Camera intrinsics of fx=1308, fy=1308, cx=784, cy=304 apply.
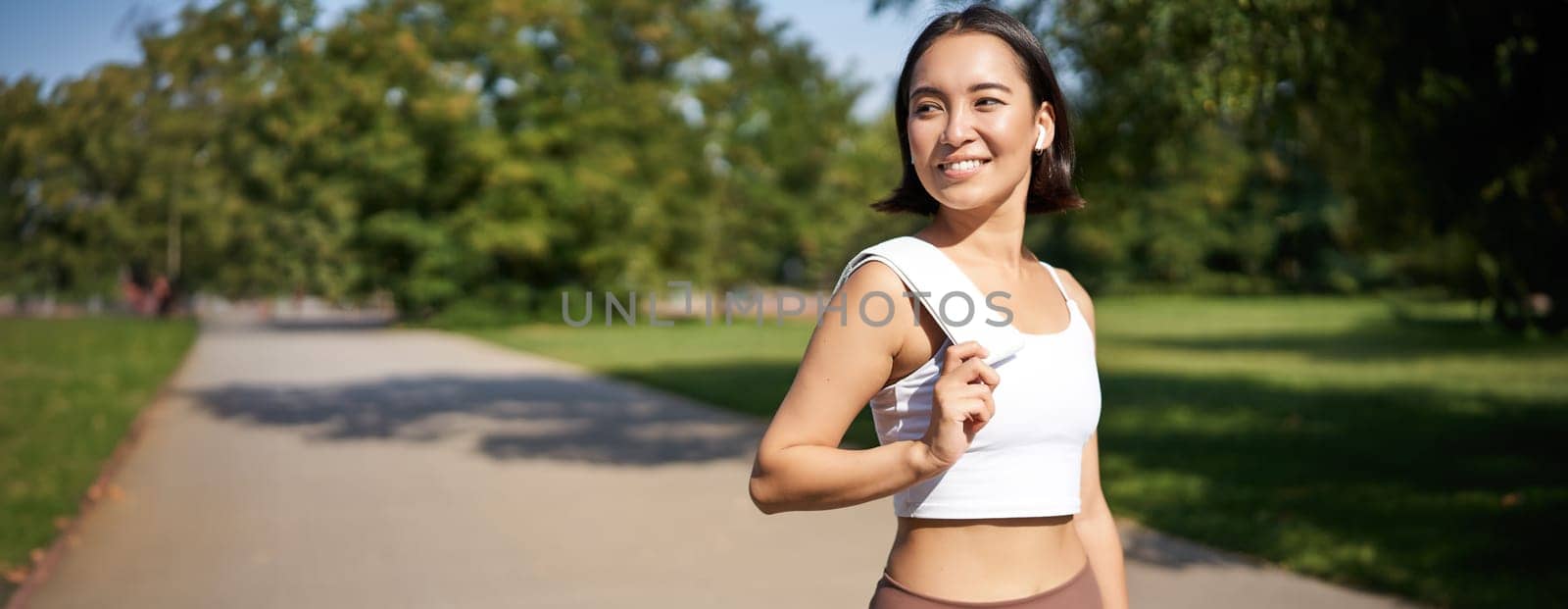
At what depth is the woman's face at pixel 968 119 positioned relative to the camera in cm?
162

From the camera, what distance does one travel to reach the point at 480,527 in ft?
24.4

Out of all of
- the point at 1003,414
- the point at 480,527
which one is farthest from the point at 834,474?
the point at 480,527

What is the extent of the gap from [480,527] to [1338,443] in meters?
7.03

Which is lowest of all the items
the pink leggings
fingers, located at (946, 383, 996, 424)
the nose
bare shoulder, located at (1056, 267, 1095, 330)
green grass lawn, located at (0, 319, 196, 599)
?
green grass lawn, located at (0, 319, 196, 599)

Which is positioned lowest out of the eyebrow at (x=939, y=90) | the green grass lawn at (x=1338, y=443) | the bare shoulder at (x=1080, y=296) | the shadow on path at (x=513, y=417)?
the green grass lawn at (x=1338, y=443)

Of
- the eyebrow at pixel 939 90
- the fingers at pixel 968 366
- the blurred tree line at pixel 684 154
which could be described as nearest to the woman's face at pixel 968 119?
the eyebrow at pixel 939 90

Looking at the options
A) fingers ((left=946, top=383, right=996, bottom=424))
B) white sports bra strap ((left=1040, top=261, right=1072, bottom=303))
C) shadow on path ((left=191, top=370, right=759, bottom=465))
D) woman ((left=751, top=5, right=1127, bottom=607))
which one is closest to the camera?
fingers ((left=946, top=383, right=996, bottom=424))

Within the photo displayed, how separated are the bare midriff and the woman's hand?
272 mm

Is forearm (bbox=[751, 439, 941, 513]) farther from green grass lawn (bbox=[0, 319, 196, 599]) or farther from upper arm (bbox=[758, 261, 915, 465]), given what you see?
green grass lawn (bbox=[0, 319, 196, 599])

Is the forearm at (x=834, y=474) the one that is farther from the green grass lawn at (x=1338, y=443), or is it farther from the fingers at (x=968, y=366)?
the green grass lawn at (x=1338, y=443)

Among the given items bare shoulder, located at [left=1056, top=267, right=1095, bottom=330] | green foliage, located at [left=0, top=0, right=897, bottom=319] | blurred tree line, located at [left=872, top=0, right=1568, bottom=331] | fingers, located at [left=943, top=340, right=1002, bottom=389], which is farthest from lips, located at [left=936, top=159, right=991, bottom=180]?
green foliage, located at [left=0, top=0, right=897, bottom=319]

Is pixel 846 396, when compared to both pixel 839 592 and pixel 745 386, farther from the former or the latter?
pixel 745 386

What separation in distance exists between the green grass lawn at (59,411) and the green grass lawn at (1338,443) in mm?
5878

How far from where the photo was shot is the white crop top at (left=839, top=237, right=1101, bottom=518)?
1598mm
